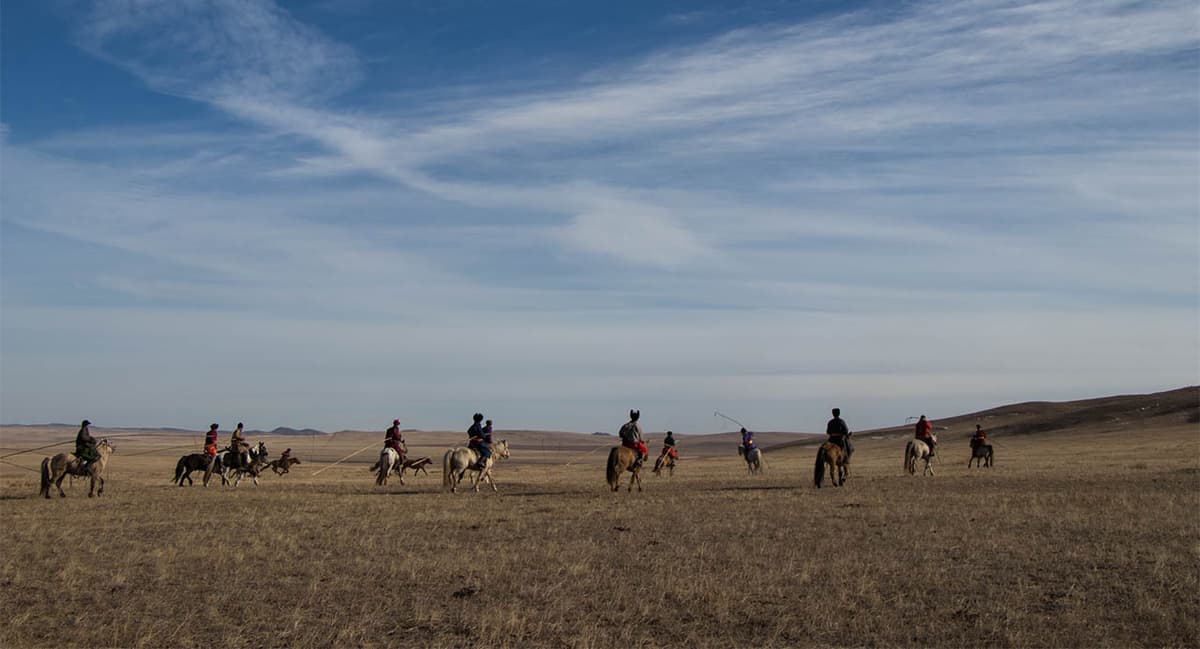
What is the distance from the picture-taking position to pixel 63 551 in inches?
598

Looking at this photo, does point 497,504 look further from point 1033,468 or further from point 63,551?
point 1033,468

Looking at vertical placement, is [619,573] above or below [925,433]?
below

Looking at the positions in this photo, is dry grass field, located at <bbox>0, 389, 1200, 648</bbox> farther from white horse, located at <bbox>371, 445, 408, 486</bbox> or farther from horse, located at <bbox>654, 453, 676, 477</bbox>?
horse, located at <bbox>654, 453, 676, 477</bbox>

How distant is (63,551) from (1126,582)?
1517 centimetres

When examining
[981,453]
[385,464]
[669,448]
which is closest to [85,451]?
[385,464]

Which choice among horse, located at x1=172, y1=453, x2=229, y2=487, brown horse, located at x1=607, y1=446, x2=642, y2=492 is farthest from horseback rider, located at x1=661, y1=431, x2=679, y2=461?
horse, located at x1=172, y1=453, x2=229, y2=487

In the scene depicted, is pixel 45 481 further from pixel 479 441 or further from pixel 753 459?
pixel 753 459

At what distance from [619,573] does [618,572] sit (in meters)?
0.07

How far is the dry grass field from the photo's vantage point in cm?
1008

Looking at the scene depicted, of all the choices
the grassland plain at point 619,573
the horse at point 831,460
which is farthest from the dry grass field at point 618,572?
the horse at point 831,460

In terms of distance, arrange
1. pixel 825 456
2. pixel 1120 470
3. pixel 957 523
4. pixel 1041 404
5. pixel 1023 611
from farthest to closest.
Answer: pixel 1041 404, pixel 1120 470, pixel 825 456, pixel 957 523, pixel 1023 611

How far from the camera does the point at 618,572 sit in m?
13.0

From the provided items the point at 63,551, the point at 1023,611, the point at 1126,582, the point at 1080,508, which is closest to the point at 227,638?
the point at 63,551

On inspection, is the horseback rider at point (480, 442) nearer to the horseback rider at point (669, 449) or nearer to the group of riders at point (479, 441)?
the group of riders at point (479, 441)
